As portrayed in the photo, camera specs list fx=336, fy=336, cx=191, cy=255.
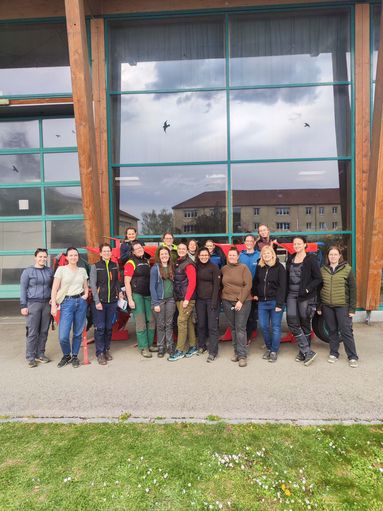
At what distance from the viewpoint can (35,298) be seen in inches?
193

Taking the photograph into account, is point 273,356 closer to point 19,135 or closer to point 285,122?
point 285,122

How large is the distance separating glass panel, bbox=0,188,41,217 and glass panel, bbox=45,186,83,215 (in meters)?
0.26

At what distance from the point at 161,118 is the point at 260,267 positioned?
504 centimetres

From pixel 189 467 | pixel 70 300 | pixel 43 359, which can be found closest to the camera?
pixel 189 467

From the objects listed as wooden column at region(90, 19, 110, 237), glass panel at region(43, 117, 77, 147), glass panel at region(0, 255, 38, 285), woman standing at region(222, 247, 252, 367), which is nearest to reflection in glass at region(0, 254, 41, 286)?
glass panel at region(0, 255, 38, 285)

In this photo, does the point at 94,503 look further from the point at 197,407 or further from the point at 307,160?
the point at 307,160

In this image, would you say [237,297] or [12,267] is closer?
[237,297]

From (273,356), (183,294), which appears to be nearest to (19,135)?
(183,294)

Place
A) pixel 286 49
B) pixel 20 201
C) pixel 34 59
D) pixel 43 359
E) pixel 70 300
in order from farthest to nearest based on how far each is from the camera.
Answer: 1. pixel 20 201
2. pixel 34 59
3. pixel 286 49
4. pixel 43 359
5. pixel 70 300

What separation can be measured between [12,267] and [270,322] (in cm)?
659

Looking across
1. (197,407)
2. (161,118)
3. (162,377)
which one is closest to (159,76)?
(161,118)

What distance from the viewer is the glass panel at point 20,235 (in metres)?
8.36

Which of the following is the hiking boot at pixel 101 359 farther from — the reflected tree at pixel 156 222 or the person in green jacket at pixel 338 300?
the reflected tree at pixel 156 222

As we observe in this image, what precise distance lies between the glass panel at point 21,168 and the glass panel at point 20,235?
111 cm
